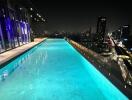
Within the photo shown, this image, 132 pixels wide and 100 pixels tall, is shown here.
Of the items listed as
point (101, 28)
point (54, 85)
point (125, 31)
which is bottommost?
point (125, 31)

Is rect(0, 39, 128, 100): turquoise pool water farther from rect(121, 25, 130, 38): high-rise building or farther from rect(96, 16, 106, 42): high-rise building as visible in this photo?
rect(121, 25, 130, 38): high-rise building

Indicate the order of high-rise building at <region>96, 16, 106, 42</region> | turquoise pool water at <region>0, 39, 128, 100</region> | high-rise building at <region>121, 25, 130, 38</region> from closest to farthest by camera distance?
turquoise pool water at <region>0, 39, 128, 100</region> < high-rise building at <region>96, 16, 106, 42</region> < high-rise building at <region>121, 25, 130, 38</region>

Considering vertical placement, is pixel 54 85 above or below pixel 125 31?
above

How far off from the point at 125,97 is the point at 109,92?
81 cm

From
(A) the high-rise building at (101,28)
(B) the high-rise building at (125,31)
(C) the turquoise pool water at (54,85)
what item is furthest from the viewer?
(B) the high-rise building at (125,31)

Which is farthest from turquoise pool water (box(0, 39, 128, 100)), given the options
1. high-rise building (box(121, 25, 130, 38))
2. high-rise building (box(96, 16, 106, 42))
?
high-rise building (box(121, 25, 130, 38))

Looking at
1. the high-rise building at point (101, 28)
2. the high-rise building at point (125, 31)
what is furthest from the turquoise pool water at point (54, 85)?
the high-rise building at point (125, 31)

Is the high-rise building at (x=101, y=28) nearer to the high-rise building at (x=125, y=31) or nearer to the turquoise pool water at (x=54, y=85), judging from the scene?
the high-rise building at (x=125, y=31)

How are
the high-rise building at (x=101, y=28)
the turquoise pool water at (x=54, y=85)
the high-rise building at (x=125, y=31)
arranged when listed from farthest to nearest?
the high-rise building at (x=125, y=31)
the high-rise building at (x=101, y=28)
the turquoise pool water at (x=54, y=85)

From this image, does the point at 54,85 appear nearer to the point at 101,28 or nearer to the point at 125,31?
the point at 101,28

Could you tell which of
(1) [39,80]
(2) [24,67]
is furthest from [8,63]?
(1) [39,80]

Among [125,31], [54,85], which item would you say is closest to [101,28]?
[125,31]

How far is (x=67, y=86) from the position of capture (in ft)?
13.1

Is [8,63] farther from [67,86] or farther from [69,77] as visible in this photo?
[67,86]
